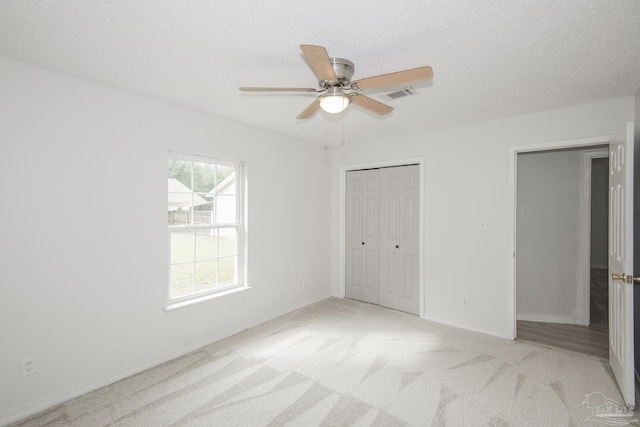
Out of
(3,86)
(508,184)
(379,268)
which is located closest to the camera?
(3,86)

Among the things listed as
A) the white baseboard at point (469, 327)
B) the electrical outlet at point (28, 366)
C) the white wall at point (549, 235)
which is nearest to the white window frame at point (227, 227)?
the electrical outlet at point (28, 366)

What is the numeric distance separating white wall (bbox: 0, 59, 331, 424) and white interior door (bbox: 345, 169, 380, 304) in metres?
1.98

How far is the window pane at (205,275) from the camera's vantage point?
3.24 m

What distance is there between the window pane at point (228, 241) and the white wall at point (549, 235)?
3748 millimetres

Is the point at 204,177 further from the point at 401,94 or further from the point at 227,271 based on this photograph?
the point at 401,94

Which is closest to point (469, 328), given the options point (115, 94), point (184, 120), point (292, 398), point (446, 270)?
point (446, 270)

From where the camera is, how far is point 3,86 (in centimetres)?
203

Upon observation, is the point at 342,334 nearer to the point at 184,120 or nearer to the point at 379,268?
the point at 379,268

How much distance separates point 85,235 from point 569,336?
4.97m

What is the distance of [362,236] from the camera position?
15.2 ft

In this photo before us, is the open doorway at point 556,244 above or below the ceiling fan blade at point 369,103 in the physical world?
below

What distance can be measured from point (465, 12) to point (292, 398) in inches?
107

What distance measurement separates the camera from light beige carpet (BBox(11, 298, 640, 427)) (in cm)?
210

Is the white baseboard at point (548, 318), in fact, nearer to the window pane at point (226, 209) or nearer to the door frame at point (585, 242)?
the door frame at point (585, 242)
